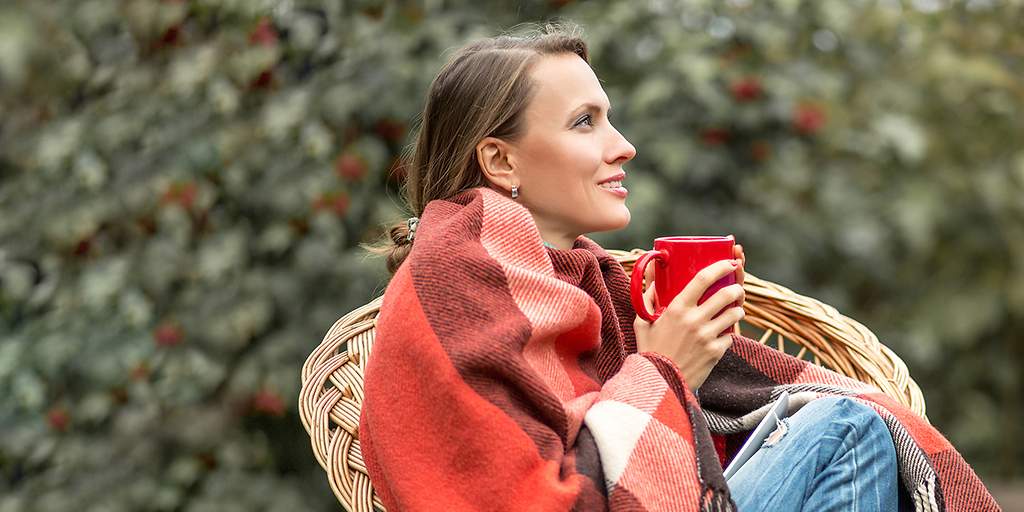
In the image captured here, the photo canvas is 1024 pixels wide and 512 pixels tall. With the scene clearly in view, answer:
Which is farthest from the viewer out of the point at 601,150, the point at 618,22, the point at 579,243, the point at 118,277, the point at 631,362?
the point at 618,22

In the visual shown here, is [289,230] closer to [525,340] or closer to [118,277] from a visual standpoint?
[118,277]

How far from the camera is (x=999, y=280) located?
11.7 feet

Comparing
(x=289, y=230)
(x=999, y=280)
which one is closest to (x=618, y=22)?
(x=289, y=230)

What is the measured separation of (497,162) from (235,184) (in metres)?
1.02

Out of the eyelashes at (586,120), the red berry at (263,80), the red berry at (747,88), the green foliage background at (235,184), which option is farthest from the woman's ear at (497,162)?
the red berry at (747,88)

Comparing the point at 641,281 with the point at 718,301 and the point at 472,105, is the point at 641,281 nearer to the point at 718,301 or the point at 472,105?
the point at 718,301

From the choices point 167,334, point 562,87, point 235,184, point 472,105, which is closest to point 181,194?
point 235,184

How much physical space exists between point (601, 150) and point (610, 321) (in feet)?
0.92

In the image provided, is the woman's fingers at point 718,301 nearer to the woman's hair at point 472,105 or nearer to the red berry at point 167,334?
the woman's hair at point 472,105

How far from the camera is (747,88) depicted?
268 cm

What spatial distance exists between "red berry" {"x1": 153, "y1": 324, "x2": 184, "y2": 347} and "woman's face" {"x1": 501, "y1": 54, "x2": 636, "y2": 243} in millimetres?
1151

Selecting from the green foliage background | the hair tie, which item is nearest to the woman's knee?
the hair tie

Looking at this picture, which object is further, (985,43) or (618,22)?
(985,43)

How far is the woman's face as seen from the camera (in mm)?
1670
